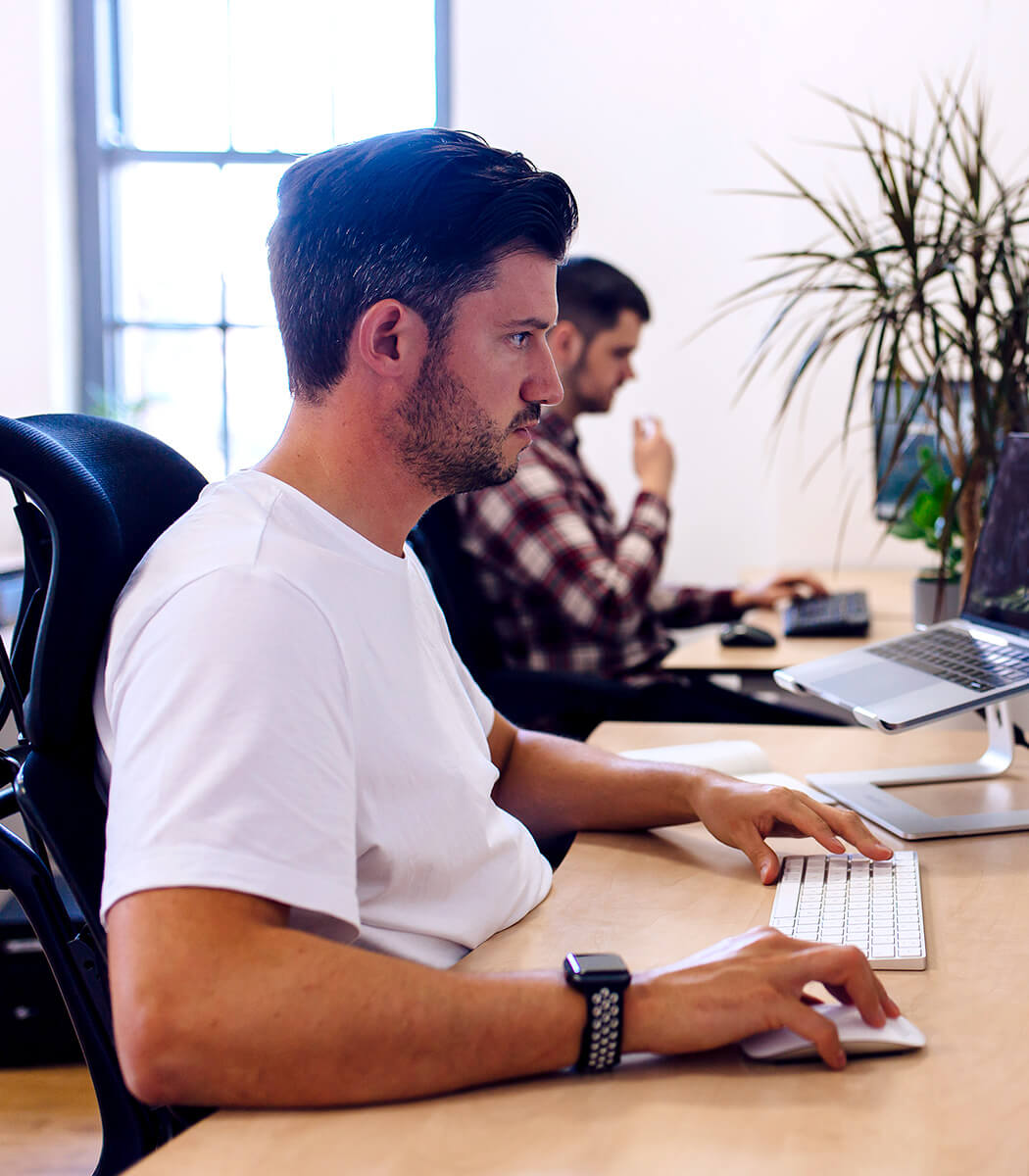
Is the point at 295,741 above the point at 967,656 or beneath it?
above

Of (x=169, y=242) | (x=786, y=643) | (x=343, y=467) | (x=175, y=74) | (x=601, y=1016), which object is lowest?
(x=786, y=643)

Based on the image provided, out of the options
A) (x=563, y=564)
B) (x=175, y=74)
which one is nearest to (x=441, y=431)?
(x=563, y=564)

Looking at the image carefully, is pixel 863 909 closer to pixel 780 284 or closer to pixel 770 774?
pixel 770 774

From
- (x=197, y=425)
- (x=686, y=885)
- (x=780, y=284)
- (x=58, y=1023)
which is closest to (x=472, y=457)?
(x=686, y=885)

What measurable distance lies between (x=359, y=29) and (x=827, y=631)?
9.56ft

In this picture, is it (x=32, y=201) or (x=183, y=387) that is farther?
(x=183, y=387)

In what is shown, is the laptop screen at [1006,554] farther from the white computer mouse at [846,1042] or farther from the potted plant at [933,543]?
the white computer mouse at [846,1042]

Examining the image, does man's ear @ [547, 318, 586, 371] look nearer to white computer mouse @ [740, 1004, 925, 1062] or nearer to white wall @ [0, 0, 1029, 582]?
white wall @ [0, 0, 1029, 582]

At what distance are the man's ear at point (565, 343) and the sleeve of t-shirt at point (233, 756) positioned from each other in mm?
1806

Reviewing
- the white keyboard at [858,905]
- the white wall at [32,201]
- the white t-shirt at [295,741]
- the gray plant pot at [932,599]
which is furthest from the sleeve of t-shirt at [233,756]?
the white wall at [32,201]

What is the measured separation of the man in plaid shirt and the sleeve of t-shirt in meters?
1.28

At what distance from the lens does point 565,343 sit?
2.48 metres

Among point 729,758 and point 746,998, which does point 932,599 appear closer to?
point 729,758

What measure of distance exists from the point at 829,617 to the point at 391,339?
183 centimetres
